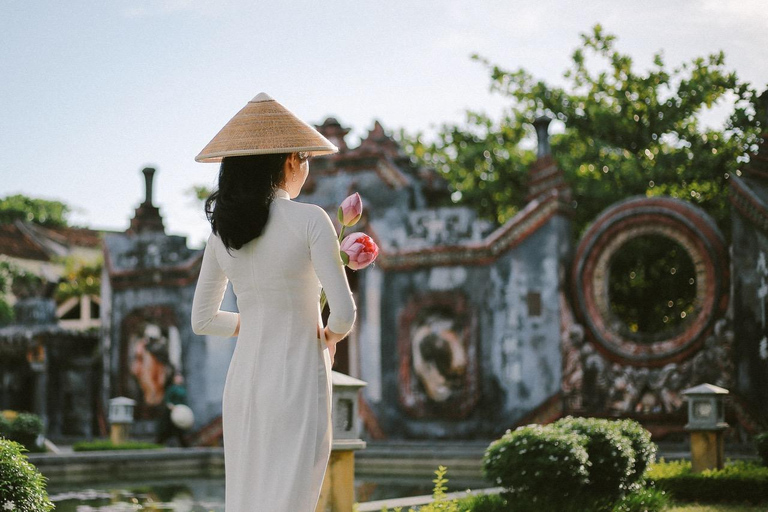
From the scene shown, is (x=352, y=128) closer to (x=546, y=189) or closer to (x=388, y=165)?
(x=388, y=165)

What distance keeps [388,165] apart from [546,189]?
3215 millimetres

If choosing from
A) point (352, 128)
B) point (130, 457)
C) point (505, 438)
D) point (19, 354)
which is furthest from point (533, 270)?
point (19, 354)

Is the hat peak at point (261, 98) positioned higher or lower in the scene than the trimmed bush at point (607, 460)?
higher

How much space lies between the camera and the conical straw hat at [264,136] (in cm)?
391

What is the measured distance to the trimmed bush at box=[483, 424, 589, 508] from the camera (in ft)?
25.0

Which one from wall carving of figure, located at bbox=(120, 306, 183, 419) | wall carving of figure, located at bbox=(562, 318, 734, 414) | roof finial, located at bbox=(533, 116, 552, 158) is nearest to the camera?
wall carving of figure, located at bbox=(562, 318, 734, 414)

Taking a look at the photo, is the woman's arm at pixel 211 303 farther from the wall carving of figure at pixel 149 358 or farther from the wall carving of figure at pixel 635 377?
the wall carving of figure at pixel 149 358

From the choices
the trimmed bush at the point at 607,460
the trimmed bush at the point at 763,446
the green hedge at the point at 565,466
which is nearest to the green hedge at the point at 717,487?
the trimmed bush at the point at 763,446

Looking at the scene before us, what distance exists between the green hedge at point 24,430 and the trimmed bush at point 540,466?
952 cm

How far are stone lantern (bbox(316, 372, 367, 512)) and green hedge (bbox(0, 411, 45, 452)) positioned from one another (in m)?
8.93

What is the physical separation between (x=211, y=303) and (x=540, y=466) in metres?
4.19

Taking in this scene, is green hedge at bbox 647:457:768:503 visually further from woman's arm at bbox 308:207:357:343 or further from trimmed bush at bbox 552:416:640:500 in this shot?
woman's arm at bbox 308:207:357:343

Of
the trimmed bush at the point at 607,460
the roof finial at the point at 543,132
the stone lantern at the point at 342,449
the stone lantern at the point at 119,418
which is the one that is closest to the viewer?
the stone lantern at the point at 342,449

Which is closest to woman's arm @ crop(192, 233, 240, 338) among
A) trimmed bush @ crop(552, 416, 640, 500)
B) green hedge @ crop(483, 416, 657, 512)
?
green hedge @ crop(483, 416, 657, 512)
